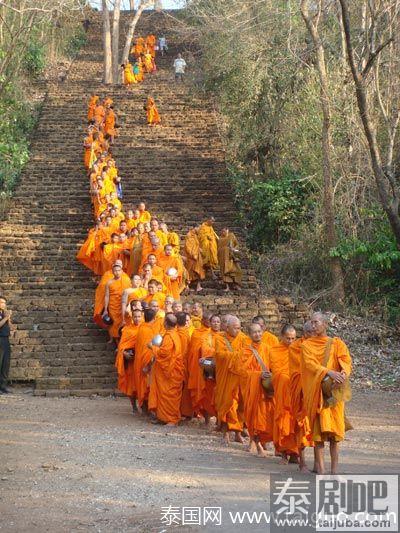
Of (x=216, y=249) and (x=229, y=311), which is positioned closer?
(x=229, y=311)

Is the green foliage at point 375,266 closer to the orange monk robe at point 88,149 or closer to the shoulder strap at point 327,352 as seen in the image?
the orange monk robe at point 88,149

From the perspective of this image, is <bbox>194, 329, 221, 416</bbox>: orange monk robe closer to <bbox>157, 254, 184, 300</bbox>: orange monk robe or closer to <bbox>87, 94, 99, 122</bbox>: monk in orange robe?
<bbox>157, 254, 184, 300</bbox>: orange monk robe

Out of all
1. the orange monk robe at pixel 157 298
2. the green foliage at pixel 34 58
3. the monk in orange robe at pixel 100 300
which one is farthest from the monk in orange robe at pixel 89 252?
the green foliage at pixel 34 58

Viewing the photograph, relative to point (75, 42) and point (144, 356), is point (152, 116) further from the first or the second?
point (144, 356)

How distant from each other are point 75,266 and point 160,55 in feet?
69.7

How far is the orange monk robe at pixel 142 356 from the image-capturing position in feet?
38.5

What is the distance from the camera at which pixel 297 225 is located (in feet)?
65.3

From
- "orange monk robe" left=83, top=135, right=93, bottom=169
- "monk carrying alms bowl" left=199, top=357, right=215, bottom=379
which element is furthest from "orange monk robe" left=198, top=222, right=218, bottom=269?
"orange monk robe" left=83, top=135, right=93, bottom=169

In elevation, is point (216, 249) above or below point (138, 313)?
above

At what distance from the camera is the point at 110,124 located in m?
25.5

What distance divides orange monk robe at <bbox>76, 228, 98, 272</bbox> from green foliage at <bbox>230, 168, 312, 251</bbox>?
437 centimetres

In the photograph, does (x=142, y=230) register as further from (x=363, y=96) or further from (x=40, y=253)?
(x=363, y=96)

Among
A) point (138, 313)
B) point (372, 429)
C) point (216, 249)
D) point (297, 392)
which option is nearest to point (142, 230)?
point (216, 249)

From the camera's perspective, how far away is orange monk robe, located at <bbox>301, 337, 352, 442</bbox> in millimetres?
8102
